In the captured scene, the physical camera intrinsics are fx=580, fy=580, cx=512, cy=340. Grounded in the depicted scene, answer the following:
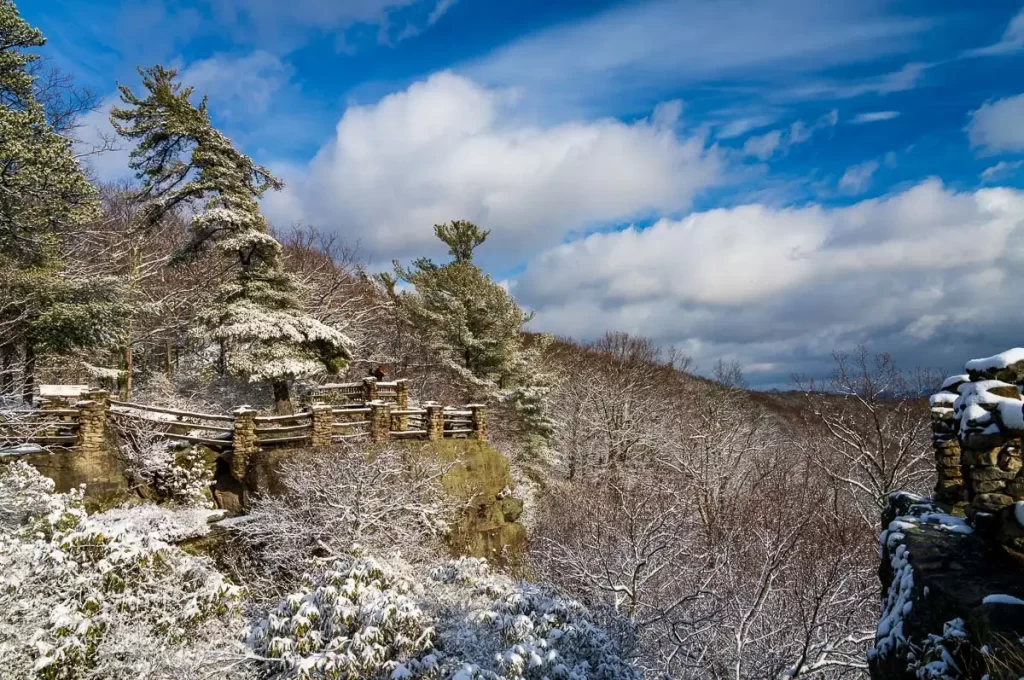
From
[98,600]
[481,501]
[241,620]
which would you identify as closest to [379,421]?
[481,501]

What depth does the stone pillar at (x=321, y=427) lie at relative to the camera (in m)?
14.6

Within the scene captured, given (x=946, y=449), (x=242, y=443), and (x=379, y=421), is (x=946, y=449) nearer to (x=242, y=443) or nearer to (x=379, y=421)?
(x=379, y=421)

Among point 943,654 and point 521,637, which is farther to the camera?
point 521,637

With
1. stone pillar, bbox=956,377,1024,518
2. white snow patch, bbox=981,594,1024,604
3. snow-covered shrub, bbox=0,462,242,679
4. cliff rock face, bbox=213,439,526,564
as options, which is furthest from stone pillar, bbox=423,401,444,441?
white snow patch, bbox=981,594,1024,604

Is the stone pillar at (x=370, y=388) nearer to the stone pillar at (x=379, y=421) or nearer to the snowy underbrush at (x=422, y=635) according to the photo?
the stone pillar at (x=379, y=421)

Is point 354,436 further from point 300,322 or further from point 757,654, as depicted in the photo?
point 757,654

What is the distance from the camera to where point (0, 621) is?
7.55 metres

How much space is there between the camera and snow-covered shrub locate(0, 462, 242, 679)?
7.67 meters

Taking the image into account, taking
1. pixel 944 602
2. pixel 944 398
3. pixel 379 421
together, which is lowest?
pixel 944 602

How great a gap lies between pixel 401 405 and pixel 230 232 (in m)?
7.19

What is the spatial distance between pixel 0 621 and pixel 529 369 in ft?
65.7

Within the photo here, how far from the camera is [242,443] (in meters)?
14.4

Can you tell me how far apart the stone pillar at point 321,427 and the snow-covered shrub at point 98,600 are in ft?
15.4

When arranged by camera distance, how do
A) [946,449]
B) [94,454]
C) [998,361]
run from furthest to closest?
[94,454]
[946,449]
[998,361]
